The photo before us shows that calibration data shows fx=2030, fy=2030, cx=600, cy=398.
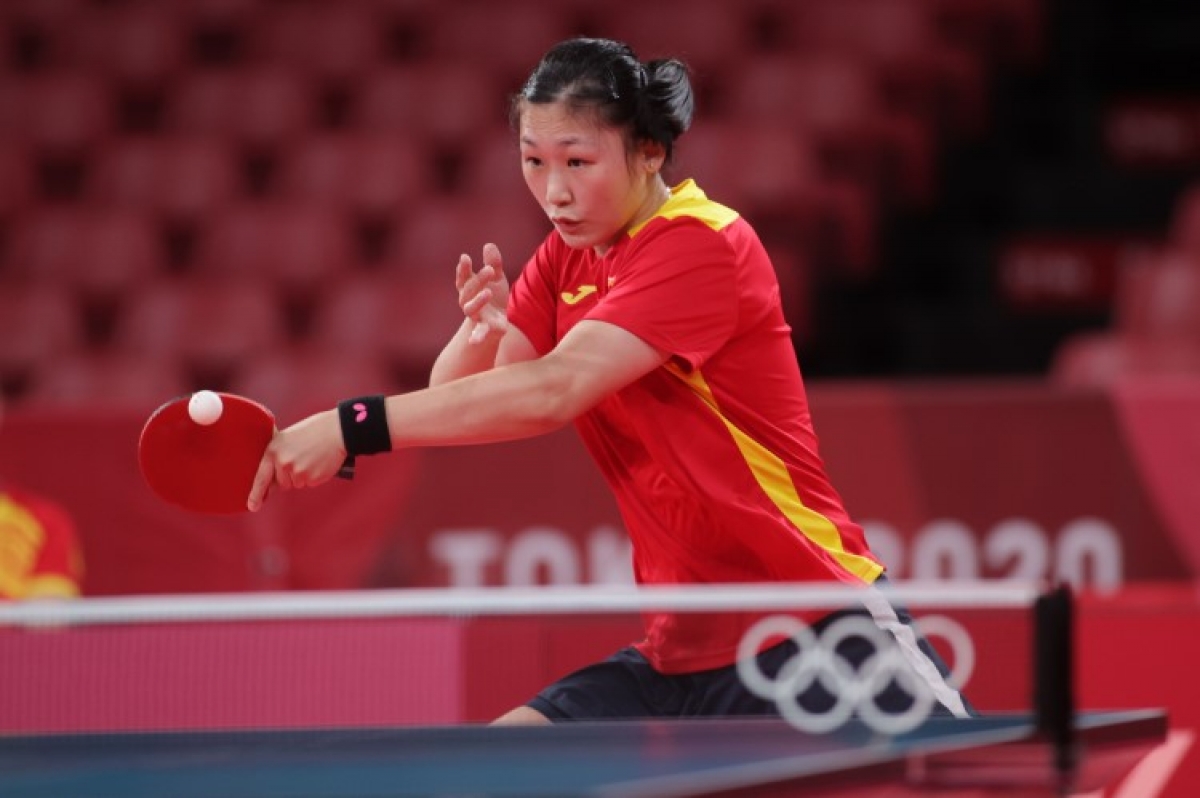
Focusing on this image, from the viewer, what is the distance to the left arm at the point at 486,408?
11.5ft

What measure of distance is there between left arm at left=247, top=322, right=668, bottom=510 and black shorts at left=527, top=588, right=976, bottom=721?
2.01 ft

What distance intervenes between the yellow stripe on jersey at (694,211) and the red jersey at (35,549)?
4005mm

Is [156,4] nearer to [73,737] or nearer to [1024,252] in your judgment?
[1024,252]

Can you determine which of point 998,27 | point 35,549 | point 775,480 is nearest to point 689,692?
point 775,480

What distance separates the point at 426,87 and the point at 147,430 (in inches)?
277

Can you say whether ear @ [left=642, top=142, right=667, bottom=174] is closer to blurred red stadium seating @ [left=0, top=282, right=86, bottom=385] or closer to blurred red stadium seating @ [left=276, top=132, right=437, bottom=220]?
blurred red stadium seating @ [left=0, top=282, right=86, bottom=385]

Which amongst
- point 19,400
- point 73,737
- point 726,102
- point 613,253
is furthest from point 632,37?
point 73,737

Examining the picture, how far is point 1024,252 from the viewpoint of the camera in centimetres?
969

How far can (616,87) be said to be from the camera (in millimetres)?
3703

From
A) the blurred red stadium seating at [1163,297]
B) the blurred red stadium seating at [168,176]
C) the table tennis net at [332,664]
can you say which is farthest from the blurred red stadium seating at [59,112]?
the blurred red stadium seating at [1163,297]

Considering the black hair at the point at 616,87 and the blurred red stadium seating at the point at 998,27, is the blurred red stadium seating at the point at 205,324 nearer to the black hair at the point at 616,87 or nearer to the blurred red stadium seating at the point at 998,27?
the blurred red stadium seating at the point at 998,27

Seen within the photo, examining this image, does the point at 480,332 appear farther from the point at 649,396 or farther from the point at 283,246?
the point at 283,246

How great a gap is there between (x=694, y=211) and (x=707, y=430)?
0.41m

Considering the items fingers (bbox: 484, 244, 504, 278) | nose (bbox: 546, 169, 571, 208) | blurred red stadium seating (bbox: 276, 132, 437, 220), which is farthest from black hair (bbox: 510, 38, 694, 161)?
blurred red stadium seating (bbox: 276, 132, 437, 220)
